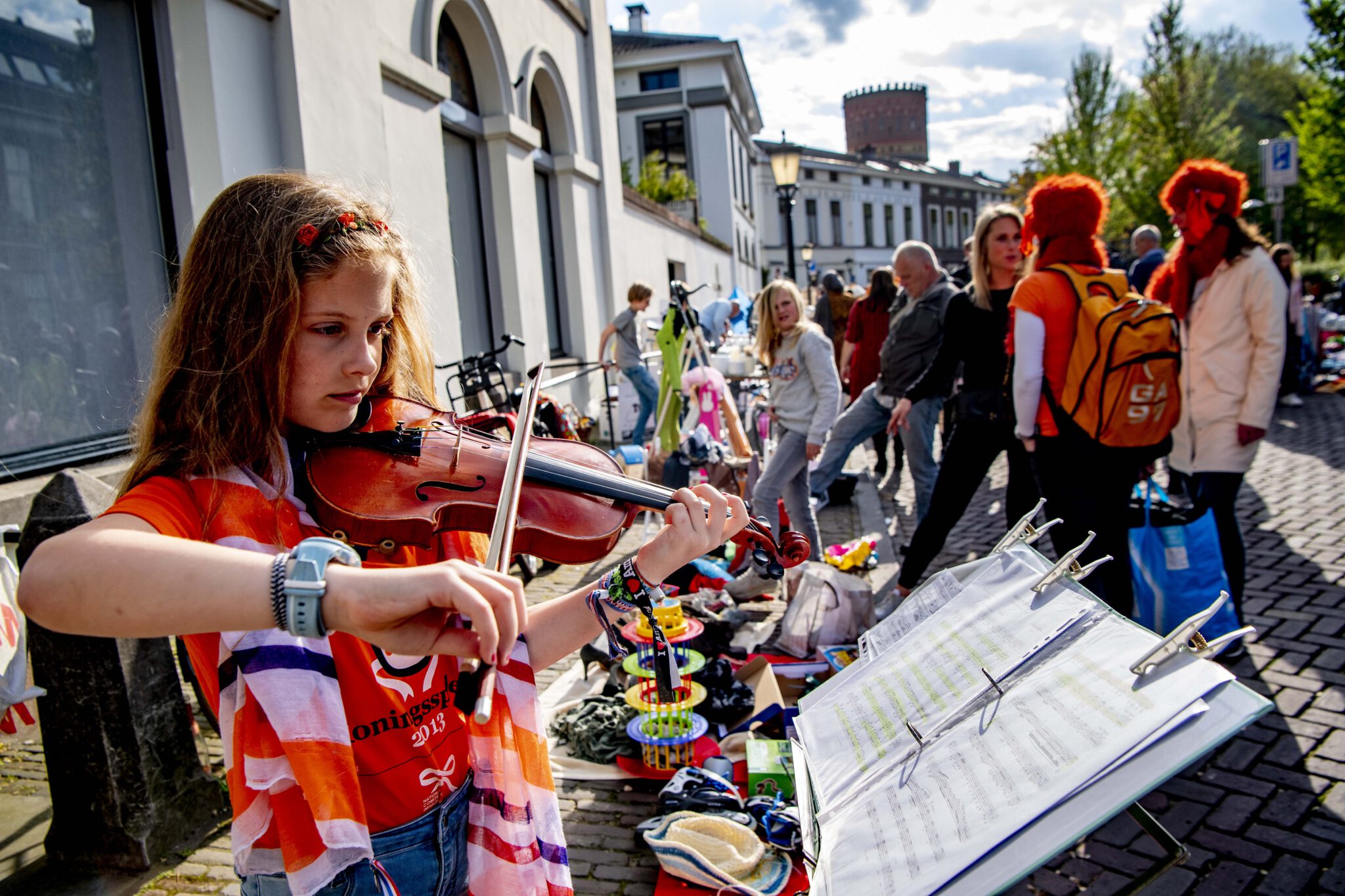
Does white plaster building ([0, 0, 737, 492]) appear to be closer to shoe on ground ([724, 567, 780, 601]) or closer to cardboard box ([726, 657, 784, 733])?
cardboard box ([726, 657, 784, 733])

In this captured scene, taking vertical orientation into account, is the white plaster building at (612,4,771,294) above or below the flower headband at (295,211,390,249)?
above

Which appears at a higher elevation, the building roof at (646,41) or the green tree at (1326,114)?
the building roof at (646,41)

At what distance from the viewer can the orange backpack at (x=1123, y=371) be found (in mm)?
3230

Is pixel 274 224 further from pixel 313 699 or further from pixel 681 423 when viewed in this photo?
pixel 681 423

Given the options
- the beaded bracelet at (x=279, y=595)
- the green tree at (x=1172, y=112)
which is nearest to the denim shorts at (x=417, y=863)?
the beaded bracelet at (x=279, y=595)

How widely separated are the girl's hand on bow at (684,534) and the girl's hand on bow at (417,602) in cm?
49

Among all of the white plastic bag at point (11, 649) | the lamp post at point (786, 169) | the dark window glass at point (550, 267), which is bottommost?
the white plastic bag at point (11, 649)

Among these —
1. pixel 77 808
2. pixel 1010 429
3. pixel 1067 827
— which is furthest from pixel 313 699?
pixel 1010 429

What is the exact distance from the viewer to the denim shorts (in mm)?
1244

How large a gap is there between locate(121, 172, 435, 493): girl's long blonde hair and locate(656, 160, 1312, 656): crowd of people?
94.6 inches

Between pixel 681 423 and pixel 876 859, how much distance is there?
550cm

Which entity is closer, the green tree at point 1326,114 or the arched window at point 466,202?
the arched window at point 466,202

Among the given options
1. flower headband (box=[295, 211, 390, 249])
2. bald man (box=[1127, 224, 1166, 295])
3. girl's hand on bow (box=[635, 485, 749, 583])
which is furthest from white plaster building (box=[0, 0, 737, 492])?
bald man (box=[1127, 224, 1166, 295])

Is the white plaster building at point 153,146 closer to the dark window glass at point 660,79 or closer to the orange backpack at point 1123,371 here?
the orange backpack at point 1123,371
